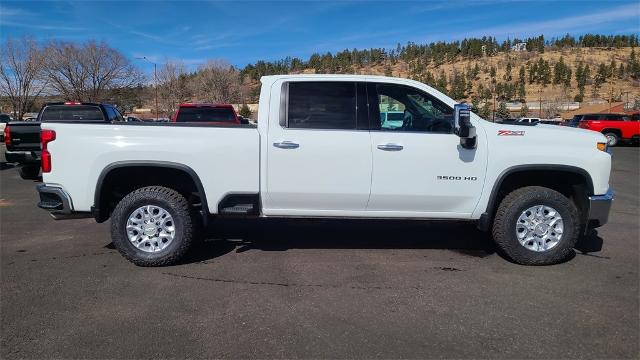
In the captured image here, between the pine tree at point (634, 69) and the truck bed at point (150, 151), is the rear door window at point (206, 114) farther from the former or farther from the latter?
the pine tree at point (634, 69)

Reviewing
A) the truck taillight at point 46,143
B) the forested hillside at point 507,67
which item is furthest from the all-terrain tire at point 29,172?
the forested hillside at point 507,67

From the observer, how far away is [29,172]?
474 inches

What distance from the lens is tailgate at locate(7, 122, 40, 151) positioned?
1110 cm

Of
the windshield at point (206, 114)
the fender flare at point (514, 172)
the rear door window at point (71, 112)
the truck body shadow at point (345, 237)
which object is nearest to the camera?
the fender flare at point (514, 172)

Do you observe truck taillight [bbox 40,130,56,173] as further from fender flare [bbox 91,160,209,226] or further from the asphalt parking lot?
the asphalt parking lot

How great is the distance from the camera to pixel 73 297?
4348mm

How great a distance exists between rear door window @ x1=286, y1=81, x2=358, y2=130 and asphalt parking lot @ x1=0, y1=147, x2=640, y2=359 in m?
1.51

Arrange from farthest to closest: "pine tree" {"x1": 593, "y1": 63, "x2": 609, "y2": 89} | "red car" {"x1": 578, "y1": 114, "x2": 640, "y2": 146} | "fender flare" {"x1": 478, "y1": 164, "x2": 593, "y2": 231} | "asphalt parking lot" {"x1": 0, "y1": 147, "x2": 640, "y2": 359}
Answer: "pine tree" {"x1": 593, "y1": 63, "x2": 609, "y2": 89}, "red car" {"x1": 578, "y1": 114, "x2": 640, "y2": 146}, "fender flare" {"x1": 478, "y1": 164, "x2": 593, "y2": 231}, "asphalt parking lot" {"x1": 0, "y1": 147, "x2": 640, "y2": 359}

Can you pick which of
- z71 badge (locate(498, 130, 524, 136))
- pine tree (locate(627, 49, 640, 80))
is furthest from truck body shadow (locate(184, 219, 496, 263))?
pine tree (locate(627, 49, 640, 80))

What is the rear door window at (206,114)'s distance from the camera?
39.2 feet

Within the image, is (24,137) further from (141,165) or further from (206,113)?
(141,165)

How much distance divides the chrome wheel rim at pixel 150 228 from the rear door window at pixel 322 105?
65.2 inches

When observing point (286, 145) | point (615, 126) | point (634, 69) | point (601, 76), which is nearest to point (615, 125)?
point (615, 126)

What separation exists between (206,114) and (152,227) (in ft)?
23.9
